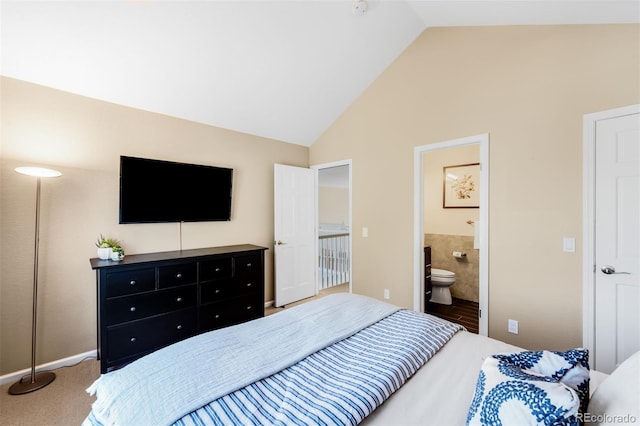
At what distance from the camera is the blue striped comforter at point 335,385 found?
99cm

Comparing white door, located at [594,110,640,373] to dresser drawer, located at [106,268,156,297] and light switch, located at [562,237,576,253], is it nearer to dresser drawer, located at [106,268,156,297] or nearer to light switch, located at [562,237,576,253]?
light switch, located at [562,237,576,253]

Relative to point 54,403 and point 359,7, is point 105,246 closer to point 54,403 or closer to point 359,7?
point 54,403

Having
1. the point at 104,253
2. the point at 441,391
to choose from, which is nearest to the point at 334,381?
the point at 441,391

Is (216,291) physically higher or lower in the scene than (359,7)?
lower

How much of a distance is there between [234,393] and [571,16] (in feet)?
10.9

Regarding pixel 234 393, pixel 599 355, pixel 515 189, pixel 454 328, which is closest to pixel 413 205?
pixel 515 189

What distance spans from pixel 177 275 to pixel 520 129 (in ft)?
11.3

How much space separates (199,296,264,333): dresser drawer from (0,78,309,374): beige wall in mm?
844

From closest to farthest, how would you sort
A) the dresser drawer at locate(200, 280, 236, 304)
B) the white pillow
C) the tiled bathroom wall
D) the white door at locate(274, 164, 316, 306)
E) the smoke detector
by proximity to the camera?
the white pillow, the smoke detector, the dresser drawer at locate(200, 280, 236, 304), the white door at locate(274, 164, 316, 306), the tiled bathroom wall

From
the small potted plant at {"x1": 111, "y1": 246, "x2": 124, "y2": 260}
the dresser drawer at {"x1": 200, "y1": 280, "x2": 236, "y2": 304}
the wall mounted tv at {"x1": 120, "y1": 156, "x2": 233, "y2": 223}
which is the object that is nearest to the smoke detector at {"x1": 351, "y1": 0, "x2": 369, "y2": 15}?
the wall mounted tv at {"x1": 120, "y1": 156, "x2": 233, "y2": 223}

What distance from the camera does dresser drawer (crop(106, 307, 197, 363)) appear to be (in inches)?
92.8

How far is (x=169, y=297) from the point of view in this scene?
8.72 ft

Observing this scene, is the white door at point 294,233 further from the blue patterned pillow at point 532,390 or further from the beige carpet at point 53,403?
the blue patterned pillow at point 532,390

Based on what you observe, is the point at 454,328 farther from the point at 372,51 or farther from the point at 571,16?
the point at 372,51
